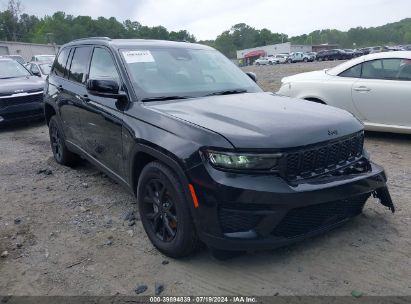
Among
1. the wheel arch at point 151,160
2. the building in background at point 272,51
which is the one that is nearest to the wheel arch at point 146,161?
the wheel arch at point 151,160

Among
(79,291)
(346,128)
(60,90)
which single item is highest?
(60,90)

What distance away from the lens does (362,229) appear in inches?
148

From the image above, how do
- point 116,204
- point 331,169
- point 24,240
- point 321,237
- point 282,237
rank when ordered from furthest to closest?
point 116,204 < point 24,240 < point 321,237 < point 331,169 < point 282,237

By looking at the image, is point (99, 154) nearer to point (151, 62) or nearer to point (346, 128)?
point (151, 62)

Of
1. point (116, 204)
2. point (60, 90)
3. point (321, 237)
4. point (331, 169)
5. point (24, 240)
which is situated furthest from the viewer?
point (60, 90)

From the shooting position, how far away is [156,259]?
347 centimetres

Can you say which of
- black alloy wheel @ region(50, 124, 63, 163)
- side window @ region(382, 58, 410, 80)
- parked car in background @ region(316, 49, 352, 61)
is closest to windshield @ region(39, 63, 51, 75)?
black alloy wheel @ region(50, 124, 63, 163)

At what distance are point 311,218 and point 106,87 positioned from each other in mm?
2131

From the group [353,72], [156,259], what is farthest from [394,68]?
[156,259]

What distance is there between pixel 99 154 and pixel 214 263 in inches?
75.6

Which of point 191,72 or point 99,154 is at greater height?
point 191,72

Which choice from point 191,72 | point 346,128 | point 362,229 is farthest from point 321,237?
point 191,72

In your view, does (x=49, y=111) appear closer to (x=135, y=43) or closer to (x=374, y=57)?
(x=135, y=43)

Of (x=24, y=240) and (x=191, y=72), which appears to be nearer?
(x=24, y=240)
